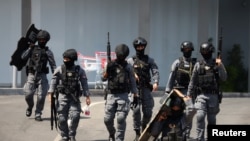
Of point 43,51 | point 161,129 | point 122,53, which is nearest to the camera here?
point 161,129

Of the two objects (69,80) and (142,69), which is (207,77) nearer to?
(142,69)

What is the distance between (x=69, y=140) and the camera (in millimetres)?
9734

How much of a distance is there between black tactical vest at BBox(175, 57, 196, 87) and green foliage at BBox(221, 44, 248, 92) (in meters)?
10.7

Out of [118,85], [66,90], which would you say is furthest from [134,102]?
[66,90]

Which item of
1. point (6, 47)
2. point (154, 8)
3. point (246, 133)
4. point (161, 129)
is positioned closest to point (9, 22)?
point (6, 47)

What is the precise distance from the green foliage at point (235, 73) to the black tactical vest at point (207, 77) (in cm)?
1130

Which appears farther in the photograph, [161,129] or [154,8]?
[154,8]

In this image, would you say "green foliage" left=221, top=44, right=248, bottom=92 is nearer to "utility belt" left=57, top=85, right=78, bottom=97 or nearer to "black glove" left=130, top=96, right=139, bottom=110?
"black glove" left=130, top=96, right=139, bottom=110

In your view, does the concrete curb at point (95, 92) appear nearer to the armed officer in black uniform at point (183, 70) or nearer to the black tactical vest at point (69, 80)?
the armed officer in black uniform at point (183, 70)

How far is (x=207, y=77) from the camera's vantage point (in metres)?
9.35

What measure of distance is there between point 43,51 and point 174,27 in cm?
999

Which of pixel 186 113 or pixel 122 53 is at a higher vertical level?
pixel 122 53

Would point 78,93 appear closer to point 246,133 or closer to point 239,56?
point 246,133

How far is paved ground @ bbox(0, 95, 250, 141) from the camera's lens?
10539mm
